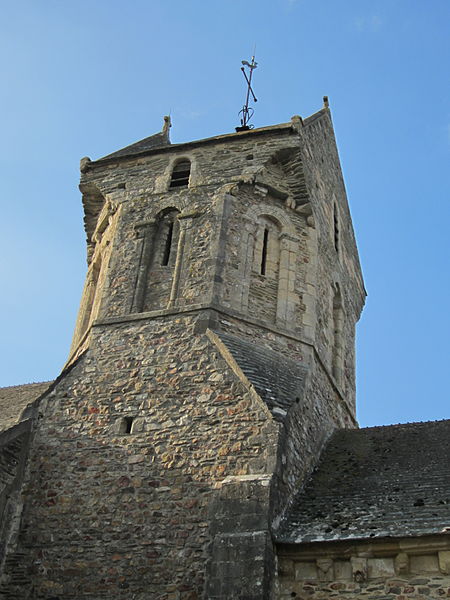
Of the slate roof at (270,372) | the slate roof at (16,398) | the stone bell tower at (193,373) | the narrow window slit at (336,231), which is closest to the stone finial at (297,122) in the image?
the stone bell tower at (193,373)

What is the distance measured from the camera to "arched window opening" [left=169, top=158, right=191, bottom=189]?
15.7 m

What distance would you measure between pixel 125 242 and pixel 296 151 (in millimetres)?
3762

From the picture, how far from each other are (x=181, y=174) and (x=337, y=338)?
4.56 metres

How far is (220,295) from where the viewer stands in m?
13.5

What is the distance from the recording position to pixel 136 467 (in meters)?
11.3

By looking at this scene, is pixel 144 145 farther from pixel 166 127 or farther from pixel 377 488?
pixel 377 488

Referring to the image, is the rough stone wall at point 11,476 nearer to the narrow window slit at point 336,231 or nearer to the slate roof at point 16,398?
the slate roof at point 16,398

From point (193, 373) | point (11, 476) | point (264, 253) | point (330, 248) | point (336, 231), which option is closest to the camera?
point (11, 476)

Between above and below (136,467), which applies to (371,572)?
below

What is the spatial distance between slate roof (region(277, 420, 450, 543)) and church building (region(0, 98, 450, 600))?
40 millimetres

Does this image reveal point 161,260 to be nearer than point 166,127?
Yes

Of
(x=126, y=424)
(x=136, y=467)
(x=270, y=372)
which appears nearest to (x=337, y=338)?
(x=270, y=372)

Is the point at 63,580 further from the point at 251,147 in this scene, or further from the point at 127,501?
the point at 251,147

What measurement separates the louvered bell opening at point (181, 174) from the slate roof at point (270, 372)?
406 cm
